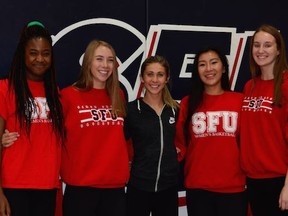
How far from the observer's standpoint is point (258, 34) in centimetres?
211

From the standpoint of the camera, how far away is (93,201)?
2021mm

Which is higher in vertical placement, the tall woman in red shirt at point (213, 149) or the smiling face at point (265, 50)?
the smiling face at point (265, 50)

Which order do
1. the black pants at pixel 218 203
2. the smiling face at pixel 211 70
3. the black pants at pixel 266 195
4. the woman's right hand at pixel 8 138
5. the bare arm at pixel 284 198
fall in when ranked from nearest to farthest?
the woman's right hand at pixel 8 138
the bare arm at pixel 284 198
the black pants at pixel 266 195
the black pants at pixel 218 203
the smiling face at pixel 211 70

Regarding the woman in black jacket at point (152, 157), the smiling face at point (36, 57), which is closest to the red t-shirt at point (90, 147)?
the woman in black jacket at point (152, 157)

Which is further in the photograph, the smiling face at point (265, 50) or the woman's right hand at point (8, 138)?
the smiling face at point (265, 50)

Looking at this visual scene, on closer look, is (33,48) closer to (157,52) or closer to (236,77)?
(157,52)

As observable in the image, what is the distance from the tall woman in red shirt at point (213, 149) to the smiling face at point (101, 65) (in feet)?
1.47

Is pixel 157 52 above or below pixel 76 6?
below

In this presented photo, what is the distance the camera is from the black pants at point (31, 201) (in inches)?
70.8

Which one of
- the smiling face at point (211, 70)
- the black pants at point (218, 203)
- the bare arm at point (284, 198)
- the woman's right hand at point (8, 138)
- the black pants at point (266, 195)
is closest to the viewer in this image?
the woman's right hand at point (8, 138)

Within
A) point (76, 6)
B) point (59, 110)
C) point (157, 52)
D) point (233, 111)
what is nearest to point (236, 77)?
point (157, 52)

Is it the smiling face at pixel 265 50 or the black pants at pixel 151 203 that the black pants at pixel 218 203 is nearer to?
the black pants at pixel 151 203

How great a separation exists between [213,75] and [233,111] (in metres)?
0.21

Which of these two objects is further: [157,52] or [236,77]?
[236,77]
